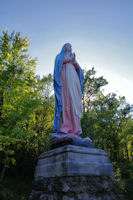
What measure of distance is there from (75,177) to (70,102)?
2.48 m

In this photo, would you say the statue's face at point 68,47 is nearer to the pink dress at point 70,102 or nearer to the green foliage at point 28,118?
the pink dress at point 70,102

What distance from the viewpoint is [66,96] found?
17.7 feet

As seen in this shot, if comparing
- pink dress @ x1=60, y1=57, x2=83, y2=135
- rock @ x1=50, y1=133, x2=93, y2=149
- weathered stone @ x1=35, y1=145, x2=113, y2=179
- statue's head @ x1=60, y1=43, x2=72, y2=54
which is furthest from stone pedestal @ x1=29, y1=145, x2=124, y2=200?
statue's head @ x1=60, y1=43, x2=72, y2=54

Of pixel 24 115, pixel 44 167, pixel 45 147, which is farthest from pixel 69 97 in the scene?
pixel 45 147

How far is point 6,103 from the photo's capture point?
9250 millimetres

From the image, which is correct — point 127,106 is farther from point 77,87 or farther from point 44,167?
point 44,167

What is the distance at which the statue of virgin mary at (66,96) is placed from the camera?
5109 millimetres

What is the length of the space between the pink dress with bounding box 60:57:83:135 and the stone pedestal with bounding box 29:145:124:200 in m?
1.03

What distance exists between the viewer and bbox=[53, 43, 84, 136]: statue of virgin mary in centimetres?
511

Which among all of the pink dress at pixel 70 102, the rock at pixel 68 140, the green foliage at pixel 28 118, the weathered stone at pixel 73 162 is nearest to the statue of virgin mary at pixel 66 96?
the pink dress at pixel 70 102

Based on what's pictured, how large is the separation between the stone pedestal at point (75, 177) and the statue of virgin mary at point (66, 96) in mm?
1039

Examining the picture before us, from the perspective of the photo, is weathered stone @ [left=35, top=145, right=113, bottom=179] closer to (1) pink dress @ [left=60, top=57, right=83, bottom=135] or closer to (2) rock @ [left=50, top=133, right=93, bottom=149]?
(2) rock @ [left=50, top=133, right=93, bottom=149]

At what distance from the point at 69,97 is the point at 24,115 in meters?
4.74

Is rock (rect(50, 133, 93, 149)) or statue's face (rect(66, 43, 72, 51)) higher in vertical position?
statue's face (rect(66, 43, 72, 51))
